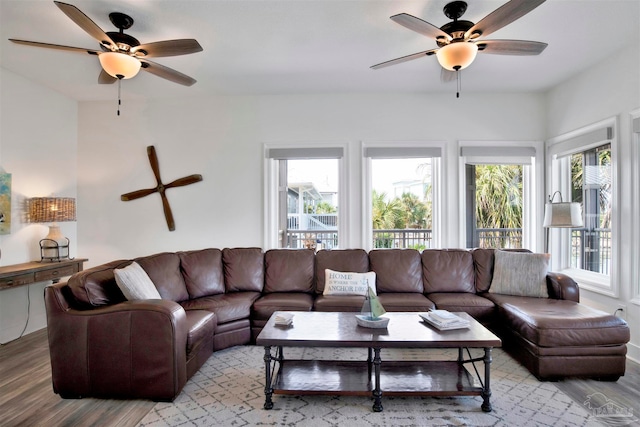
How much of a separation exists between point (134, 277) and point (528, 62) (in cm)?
420

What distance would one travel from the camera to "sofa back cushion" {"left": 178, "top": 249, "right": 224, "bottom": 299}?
346 centimetres

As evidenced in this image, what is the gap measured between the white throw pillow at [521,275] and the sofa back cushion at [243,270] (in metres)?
2.50

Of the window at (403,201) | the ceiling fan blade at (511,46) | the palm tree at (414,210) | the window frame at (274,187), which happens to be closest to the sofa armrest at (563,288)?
the window at (403,201)

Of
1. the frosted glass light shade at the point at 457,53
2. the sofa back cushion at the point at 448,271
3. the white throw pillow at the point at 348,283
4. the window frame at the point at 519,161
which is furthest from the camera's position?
the window frame at the point at 519,161

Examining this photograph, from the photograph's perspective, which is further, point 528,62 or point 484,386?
point 528,62

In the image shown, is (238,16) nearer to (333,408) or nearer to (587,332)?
(333,408)

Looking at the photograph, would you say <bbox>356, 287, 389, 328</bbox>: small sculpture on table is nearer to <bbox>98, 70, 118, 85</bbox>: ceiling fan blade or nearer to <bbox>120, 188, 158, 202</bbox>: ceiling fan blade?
<bbox>98, 70, 118, 85</bbox>: ceiling fan blade

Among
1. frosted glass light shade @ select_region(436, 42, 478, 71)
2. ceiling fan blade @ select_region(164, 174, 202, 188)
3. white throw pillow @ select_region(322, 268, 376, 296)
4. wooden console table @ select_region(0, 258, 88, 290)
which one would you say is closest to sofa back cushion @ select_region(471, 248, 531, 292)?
white throw pillow @ select_region(322, 268, 376, 296)

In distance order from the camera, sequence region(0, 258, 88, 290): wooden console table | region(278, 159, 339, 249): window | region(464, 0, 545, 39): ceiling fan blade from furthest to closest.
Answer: region(278, 159, 339, 249): window → region(0, 258, 88, 290): wooden console table → region(464, 0, 545, 39): ceiling fan blade

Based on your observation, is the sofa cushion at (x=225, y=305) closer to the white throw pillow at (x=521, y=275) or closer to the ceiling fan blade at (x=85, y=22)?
the ceiling fan blade at (x=85, y=22)

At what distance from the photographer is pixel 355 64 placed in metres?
3.42

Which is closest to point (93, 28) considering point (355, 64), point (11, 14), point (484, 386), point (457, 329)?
point (11, 14)

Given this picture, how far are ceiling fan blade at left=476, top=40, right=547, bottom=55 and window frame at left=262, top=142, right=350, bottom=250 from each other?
208 centimetres

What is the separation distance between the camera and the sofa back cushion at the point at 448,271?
3592mm
